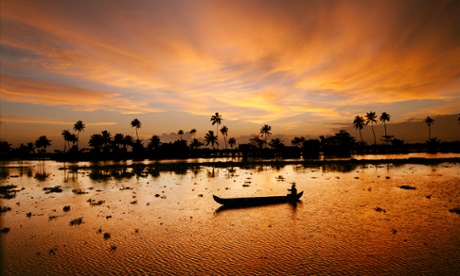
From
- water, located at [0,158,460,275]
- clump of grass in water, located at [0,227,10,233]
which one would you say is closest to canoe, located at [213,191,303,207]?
water, located at [0,158,460,275]

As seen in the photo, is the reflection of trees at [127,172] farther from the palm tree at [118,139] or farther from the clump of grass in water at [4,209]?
the palm tree at [118,139]

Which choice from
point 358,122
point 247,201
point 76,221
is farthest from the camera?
point 358,122

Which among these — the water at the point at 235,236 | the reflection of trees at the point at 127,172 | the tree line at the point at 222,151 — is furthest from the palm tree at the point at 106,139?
the water at the point at 235,236

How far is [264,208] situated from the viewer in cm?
2678

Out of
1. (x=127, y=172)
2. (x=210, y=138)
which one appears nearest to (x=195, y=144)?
(x=210, y=138)

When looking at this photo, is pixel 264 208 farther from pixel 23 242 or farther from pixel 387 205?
pixel 23 242

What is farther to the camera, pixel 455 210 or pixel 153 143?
pixel 153 143

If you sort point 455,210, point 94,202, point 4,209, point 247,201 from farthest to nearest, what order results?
point 94,202 → point 247,201 → point 4,209 → point 455,210

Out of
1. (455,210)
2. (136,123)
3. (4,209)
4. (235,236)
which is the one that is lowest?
(235,236)

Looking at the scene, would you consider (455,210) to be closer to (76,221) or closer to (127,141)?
(76,221)

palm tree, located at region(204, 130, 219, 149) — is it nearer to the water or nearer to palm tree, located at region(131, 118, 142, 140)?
palm tree, located at region(131, 118, 142, 140)

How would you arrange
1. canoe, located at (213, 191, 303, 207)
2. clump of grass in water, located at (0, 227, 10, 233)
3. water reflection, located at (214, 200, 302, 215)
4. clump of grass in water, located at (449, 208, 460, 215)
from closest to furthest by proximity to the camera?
clump of grass in water, located at (0, 227, 10, 233) < clump of grass in water, located at (449, 208, 460, 215) < water reflection, located at (214, 200, 302, 215) < canoe, located at (213, 191, 303, 207)

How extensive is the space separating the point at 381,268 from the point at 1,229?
25.4 meters

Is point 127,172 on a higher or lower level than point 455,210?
higher
